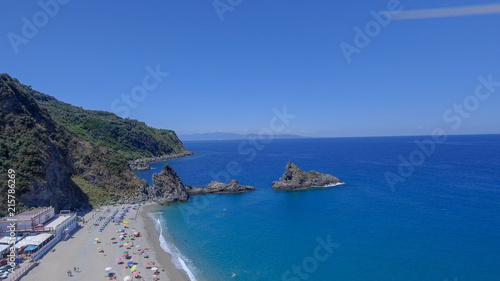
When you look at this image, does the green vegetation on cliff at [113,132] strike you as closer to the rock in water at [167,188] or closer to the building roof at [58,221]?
the rock in water at [167,188]

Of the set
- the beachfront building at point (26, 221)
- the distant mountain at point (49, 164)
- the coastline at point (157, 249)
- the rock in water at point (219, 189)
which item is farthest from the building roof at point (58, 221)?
the rock in water at point (219, 189)

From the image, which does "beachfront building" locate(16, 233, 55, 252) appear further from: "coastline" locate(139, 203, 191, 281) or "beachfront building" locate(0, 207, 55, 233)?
"coastline" locate(139, 203, 191, 281)

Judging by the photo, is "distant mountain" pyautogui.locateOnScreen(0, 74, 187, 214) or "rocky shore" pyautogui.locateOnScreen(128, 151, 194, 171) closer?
"distant mountain" pyautogui.locateOnScreen(0, 74, 187, 214)

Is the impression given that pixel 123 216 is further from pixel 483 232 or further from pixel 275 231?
pixel 483 232

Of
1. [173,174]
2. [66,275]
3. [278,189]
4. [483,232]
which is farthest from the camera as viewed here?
[278,189]

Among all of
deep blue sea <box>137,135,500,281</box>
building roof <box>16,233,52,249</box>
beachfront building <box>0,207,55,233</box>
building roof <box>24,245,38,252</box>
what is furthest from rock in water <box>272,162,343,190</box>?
building roof <box>24,245,38,252</box>

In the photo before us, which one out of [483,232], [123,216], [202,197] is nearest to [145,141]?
[202,197]
